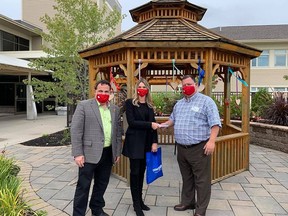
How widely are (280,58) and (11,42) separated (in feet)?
67.2

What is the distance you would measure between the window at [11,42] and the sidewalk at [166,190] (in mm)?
Result: 16212

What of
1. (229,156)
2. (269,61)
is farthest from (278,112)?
(269,61)

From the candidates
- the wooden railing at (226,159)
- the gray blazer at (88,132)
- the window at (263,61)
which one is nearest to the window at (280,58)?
the window at (263,61)

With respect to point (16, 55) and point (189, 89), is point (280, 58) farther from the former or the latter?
point (189, 89)

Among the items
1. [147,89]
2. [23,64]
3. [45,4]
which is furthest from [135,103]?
[45,4]

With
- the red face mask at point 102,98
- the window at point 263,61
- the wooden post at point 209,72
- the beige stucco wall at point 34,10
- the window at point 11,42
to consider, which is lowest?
the red face mask at point 102,98

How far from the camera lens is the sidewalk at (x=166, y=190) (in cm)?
394

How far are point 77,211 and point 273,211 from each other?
2661 millimetres

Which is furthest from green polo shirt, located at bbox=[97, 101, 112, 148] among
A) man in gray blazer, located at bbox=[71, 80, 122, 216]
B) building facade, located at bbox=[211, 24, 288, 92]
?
building facade, located at bbox=[211, 24, 288, 92]

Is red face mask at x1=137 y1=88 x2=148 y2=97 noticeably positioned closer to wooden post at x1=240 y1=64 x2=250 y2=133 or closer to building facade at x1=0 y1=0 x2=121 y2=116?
wooden post at x1=240 y1=64 x2=250 y2=133

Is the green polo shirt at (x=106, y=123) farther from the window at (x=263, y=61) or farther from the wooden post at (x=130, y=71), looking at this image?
the window at (x=263, y=61)

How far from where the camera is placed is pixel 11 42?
21.4m

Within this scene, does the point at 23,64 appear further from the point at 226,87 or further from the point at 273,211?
the point at 273,211

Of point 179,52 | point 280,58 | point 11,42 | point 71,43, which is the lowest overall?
point 179,52
